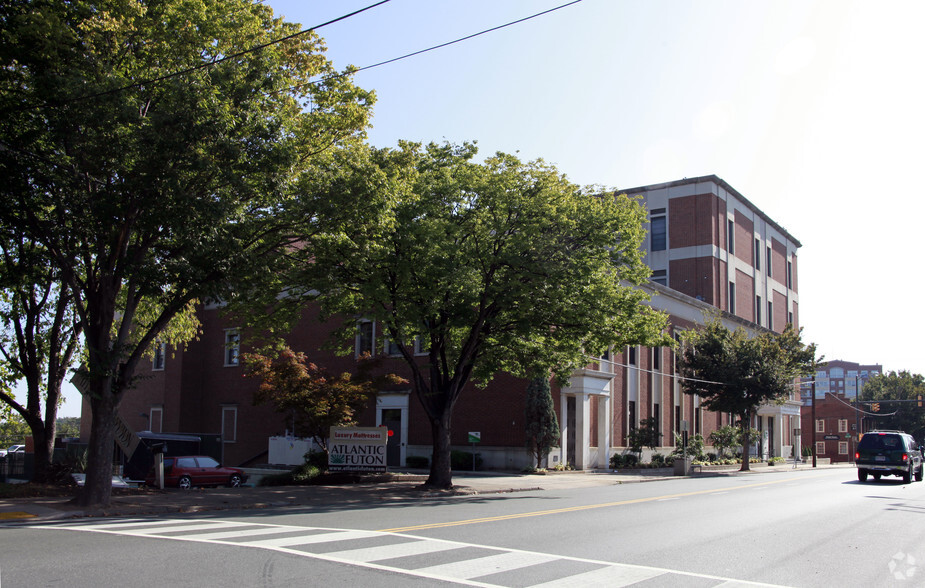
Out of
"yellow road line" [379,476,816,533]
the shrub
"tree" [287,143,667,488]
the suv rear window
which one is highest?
"tree" [287,143,667,488]

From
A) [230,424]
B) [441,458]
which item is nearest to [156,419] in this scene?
[230,424]

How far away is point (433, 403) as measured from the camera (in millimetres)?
24297

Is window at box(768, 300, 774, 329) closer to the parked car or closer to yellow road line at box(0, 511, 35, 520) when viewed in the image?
the parked car

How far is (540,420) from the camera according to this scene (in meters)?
32.2

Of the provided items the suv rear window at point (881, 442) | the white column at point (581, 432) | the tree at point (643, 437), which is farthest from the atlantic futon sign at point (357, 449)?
the suv rear window at point (881, 442)

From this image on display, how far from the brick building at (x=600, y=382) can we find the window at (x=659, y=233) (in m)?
0.08

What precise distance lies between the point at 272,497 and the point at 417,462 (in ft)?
55.2

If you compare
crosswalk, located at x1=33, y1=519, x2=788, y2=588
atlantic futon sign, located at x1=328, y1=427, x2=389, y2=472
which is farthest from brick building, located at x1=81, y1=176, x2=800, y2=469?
crosswalk, located at x1=33, y1=519, x2=788, y2=588

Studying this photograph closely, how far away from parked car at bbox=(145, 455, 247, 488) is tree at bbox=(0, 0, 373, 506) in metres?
10.7

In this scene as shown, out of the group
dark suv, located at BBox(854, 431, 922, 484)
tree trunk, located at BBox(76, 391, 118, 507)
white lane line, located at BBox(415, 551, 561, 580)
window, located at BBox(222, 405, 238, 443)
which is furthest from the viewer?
window, located at BBox(222, 405, 238, 443)

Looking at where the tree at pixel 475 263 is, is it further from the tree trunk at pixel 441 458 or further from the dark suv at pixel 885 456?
the dark suv at pixel 885 456

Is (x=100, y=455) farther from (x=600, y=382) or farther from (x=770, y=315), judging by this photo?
(x=770, y=315)

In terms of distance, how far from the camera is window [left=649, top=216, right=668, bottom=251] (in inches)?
2201

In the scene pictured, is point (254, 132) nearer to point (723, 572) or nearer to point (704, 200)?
point (723, 572)
